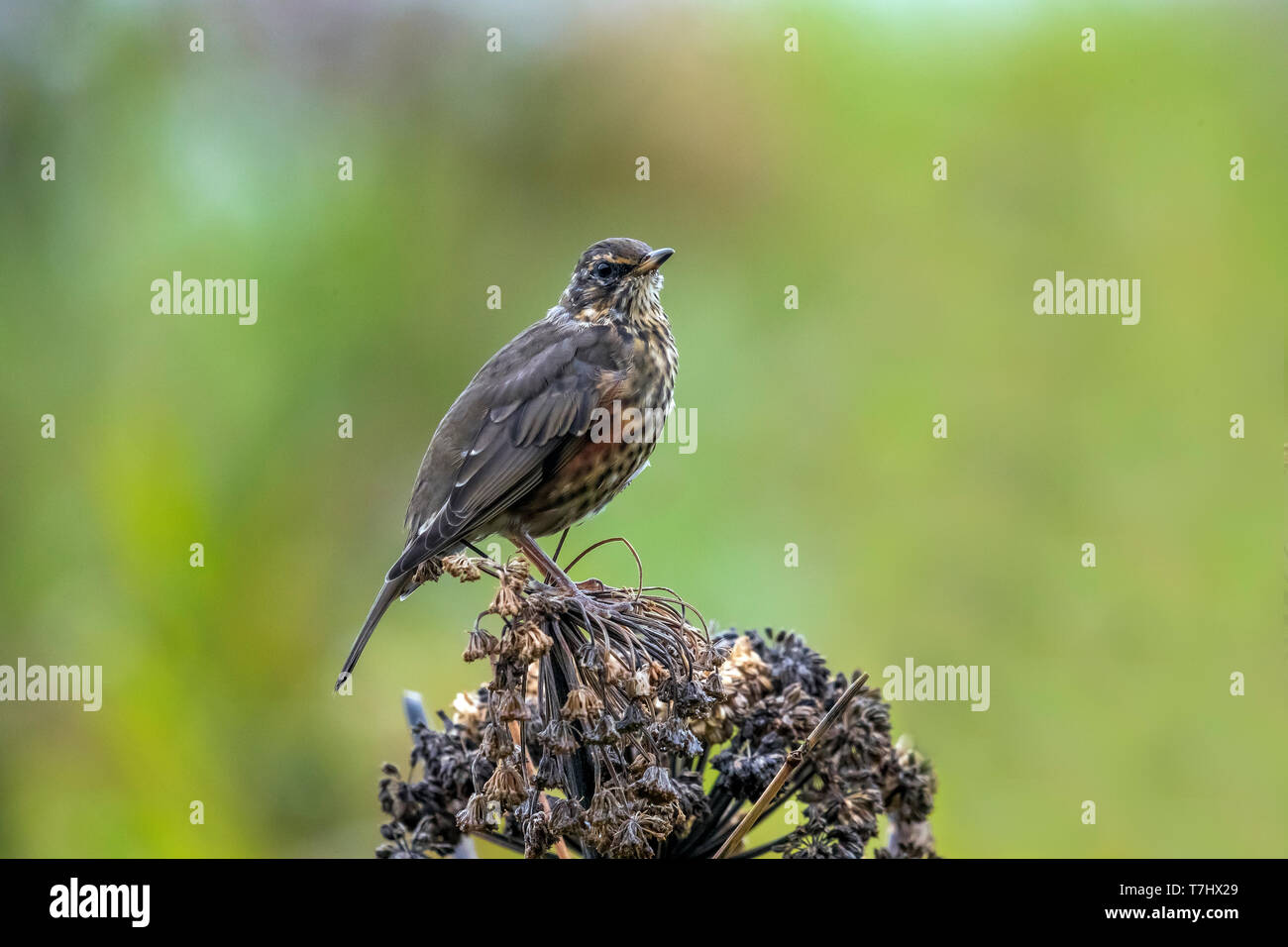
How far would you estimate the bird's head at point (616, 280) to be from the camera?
18.3 ft

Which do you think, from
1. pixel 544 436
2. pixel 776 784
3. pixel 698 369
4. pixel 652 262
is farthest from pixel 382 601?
pixel 698 369

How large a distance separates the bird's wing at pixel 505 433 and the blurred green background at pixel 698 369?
1.48 metres

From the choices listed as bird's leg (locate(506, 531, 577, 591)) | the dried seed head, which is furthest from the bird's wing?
the dried seed head

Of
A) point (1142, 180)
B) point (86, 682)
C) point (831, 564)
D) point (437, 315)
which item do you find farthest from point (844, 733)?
point (1142, 180)

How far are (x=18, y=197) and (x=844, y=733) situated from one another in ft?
16.3

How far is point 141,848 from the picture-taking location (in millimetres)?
5316

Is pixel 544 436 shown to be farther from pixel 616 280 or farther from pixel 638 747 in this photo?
pixel 638 747

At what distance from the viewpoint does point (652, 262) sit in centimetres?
549

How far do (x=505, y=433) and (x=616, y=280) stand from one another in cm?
102

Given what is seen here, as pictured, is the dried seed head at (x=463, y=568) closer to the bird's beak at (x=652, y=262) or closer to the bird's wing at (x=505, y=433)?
the bird's wing at (x=505, y=433)

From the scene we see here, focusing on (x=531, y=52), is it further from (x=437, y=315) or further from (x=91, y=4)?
(x=91, y=4)

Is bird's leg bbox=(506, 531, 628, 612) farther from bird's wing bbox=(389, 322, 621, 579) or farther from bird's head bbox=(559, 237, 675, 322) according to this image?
bird's head bbox=(559, 237, 675, 322)

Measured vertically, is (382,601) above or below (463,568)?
below

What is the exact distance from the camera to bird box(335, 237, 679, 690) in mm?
4742
